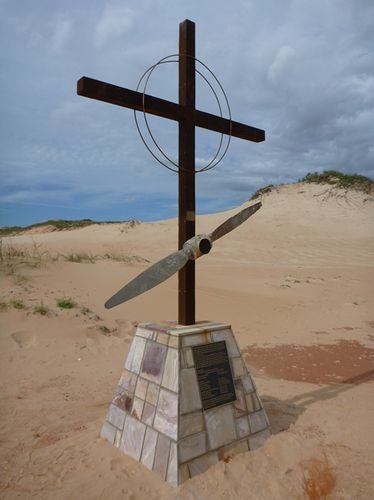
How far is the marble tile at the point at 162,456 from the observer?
3031mm

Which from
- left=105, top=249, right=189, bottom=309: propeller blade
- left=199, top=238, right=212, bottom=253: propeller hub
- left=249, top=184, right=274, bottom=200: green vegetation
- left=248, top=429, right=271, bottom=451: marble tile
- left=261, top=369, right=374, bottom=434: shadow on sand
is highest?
left=249, top=184, right=274, bottom=200: green vegetation

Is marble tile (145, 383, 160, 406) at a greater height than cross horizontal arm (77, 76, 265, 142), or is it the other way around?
cross horizontal arm (77, 76, 265, 142)

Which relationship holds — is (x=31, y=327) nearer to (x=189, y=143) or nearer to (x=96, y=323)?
(x=96, y=323)

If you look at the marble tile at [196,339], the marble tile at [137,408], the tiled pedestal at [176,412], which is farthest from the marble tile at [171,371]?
the marble tile at [137,408]

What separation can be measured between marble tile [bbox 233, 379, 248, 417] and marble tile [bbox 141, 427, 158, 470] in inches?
28.8

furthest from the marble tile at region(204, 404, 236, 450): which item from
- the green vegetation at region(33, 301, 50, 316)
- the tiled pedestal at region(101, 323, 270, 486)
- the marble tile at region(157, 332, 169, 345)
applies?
the green vegetation at region(33, 301, 50, 316)

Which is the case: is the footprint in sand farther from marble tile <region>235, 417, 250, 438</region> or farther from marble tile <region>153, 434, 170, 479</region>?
marble tile <region>235, 417, 250, 438</region>

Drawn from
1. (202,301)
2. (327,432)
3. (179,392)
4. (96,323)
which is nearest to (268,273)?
(202,301)

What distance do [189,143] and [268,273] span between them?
11.8 meters

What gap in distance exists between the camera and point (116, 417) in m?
3.62

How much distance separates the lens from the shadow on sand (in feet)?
13.5

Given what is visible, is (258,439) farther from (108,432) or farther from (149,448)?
(108,432)

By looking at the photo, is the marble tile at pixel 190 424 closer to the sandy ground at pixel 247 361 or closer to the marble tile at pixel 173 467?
the marble tile at pixel 173 467

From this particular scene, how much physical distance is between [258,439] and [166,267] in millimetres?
1762
